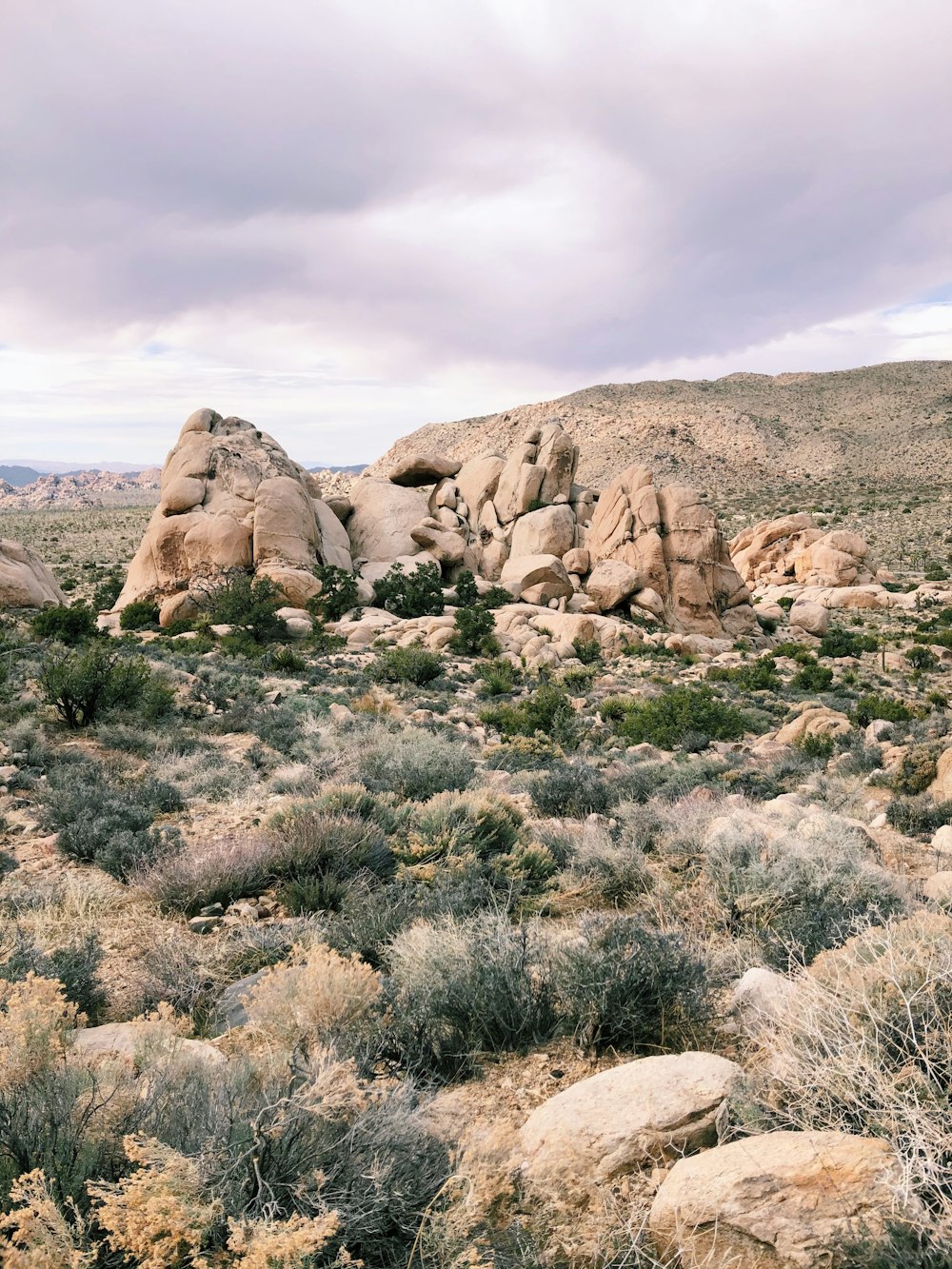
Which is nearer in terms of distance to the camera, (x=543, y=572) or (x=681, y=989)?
(x=681, y=989)

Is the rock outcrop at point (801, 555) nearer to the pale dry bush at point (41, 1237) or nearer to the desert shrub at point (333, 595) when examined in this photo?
the desert shrub at point (333, 595)

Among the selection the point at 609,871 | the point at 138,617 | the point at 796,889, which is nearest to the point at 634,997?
the point at 796,889

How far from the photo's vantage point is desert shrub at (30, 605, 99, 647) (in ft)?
61.3

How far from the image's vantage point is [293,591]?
27.6 meters

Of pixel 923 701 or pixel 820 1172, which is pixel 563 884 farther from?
pixel 923 701

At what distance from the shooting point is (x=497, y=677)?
19.7m

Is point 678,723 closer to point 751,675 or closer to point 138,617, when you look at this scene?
point 751,675

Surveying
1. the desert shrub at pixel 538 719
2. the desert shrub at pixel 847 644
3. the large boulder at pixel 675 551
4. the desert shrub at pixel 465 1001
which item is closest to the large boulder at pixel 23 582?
the desert shrub at pixel 538 719

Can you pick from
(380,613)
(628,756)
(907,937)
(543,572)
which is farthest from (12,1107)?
(543,572)

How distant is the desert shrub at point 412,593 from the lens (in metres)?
29.2

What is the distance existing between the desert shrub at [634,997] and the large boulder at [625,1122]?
569 millimetres

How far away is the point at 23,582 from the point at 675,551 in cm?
2458

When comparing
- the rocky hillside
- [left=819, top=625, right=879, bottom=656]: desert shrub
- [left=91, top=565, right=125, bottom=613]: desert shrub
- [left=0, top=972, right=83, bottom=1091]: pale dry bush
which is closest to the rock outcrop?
[left=819, top=625, right=879, bottom=656]: desert shrub

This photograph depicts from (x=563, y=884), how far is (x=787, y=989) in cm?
251
